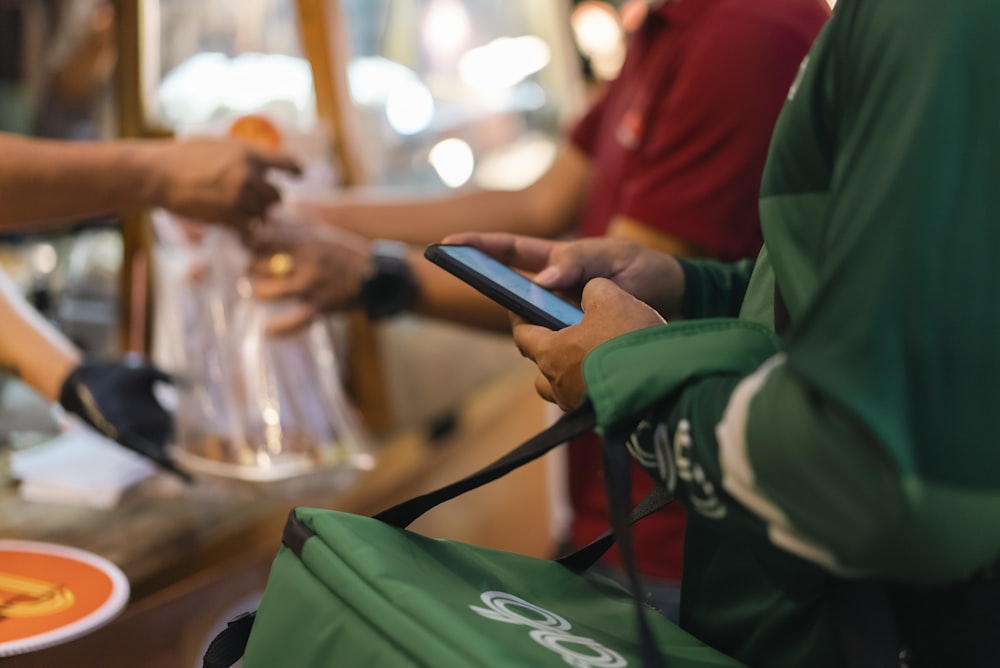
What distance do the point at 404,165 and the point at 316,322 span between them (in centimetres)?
89

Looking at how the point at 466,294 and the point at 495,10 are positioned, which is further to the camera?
the point at 495,10

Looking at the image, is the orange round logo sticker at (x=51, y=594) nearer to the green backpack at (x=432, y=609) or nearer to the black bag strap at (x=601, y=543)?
the green backpack at (x=432, y=609)

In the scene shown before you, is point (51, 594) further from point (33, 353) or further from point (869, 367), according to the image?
point (869, 367)

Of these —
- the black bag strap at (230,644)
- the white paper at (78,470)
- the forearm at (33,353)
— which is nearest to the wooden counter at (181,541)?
the white paper at (78,470)

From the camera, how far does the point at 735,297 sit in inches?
37.3

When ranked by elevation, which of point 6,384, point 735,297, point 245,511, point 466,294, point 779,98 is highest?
point 779,98

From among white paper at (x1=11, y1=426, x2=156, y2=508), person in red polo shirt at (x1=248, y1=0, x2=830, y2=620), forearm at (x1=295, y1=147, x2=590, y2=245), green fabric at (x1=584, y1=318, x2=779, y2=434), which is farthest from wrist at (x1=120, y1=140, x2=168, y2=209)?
green fabric at (x1=584, y1=318, x2=779, y2=434)

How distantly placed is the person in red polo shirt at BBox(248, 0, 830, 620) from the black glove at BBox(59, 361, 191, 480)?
24cm

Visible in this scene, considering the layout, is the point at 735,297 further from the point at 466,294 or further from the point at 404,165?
the point at 404,165

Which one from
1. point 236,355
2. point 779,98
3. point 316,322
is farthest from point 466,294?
point 779,98

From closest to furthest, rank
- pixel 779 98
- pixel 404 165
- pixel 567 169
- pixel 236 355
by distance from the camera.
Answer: pixel 779 98 < pixel 236 355 < pixel 567 169 < pixel 404 165

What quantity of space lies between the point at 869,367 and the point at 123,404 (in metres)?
1.05

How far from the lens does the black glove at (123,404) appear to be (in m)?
1.23

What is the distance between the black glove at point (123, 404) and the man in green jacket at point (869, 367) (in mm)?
836
